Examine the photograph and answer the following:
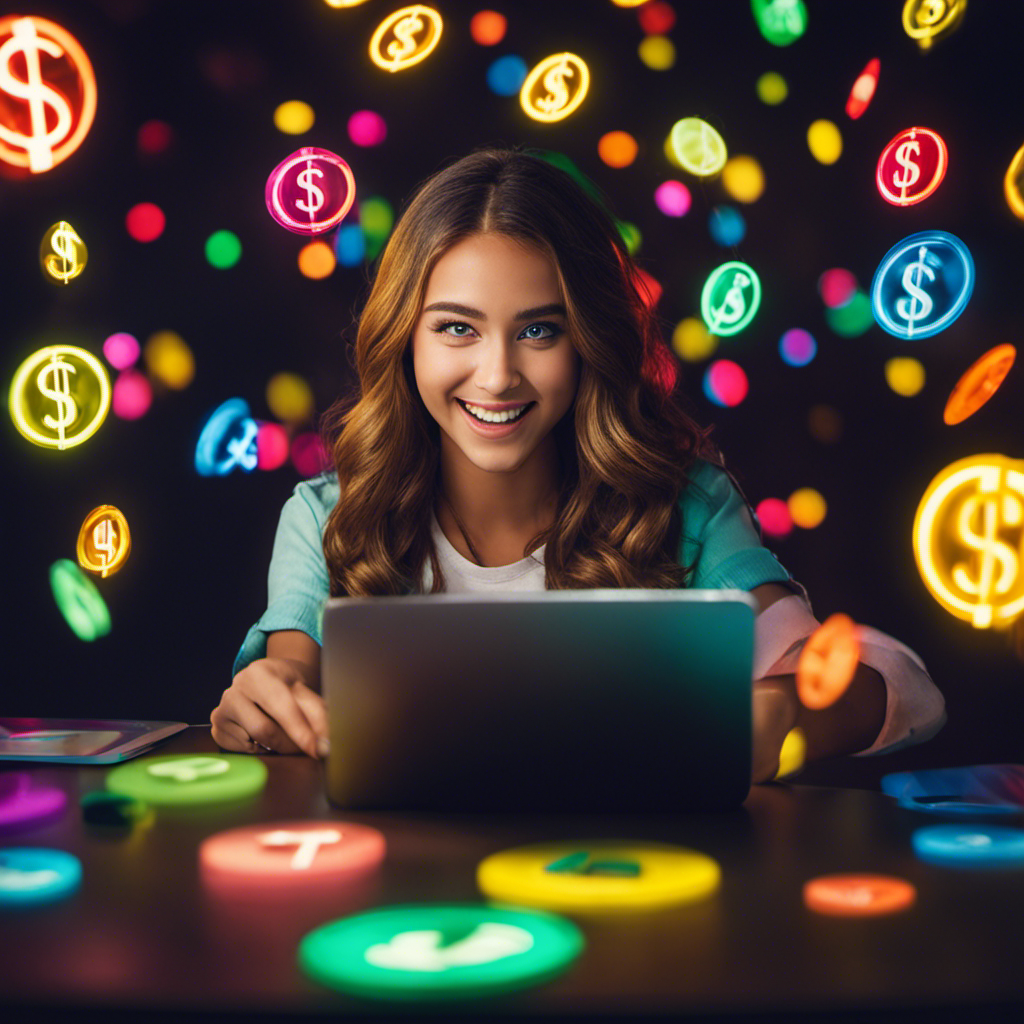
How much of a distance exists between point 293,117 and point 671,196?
0.83 metres

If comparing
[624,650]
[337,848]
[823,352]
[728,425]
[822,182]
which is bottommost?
[337,848]

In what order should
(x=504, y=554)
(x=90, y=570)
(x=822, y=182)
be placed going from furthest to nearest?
(x=822, y=182) → (x=90, y=570) → (x=504, y=554)

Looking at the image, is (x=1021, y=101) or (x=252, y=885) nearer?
(x=252, y=885)

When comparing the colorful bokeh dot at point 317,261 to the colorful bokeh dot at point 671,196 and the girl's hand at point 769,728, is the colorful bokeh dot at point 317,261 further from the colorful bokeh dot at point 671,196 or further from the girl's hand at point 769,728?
the girl's hand at point 769,728

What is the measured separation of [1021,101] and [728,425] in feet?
2.89

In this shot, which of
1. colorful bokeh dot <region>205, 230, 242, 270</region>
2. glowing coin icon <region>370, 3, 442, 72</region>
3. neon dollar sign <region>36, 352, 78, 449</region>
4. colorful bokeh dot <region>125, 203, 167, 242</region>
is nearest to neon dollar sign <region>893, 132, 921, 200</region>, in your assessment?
glowing coin icon <region>370, 3, 442, 72</region>

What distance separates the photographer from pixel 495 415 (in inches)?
51.3

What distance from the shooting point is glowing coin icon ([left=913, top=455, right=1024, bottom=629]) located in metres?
1.90

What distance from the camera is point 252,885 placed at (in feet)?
1.75

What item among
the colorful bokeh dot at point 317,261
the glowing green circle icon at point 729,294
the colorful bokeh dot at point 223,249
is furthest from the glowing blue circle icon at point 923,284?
the colorful bokeh dot at point 223,249

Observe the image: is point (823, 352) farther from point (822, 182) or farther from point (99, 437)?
point (99, 437)

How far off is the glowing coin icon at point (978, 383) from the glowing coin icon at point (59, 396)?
5.84ft

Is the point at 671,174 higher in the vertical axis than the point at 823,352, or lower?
higher

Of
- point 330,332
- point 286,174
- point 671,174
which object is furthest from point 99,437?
point 671,174
